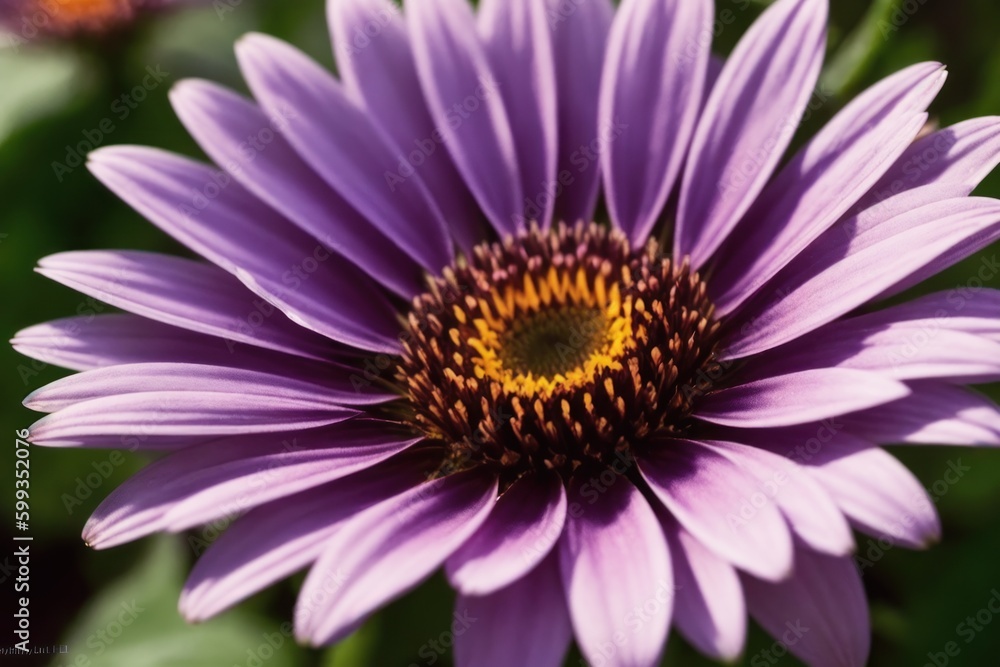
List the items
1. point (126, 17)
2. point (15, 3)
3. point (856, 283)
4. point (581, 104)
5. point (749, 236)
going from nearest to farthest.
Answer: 1. point (856, 283)
2. point (749, 236)
3. point (581, 104)
4. point (126, 17)
5. point (15, 3)

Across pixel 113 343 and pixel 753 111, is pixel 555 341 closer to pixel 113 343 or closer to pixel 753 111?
pixel 753 111

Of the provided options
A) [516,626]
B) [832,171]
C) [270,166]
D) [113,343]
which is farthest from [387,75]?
[516,626]

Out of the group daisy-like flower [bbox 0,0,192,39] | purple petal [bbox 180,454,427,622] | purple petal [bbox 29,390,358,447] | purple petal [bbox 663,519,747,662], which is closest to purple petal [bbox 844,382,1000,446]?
purple petal [bbox 663,519,747,662]

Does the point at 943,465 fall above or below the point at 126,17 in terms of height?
below

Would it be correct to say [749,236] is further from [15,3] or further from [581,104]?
[15,3]

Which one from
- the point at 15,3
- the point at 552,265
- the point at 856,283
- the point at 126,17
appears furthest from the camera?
the point at 15,3

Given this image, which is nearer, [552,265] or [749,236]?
[749,236]

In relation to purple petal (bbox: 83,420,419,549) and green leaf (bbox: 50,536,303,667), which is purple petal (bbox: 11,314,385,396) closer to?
purple petal (bbox: 83,420,419,549)

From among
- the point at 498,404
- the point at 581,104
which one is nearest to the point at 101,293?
the point at 498,404

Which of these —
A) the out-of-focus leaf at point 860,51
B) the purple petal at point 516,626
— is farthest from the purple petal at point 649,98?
the purple petal at point 516,626

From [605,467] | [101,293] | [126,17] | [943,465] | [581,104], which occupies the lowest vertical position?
[943,465]
